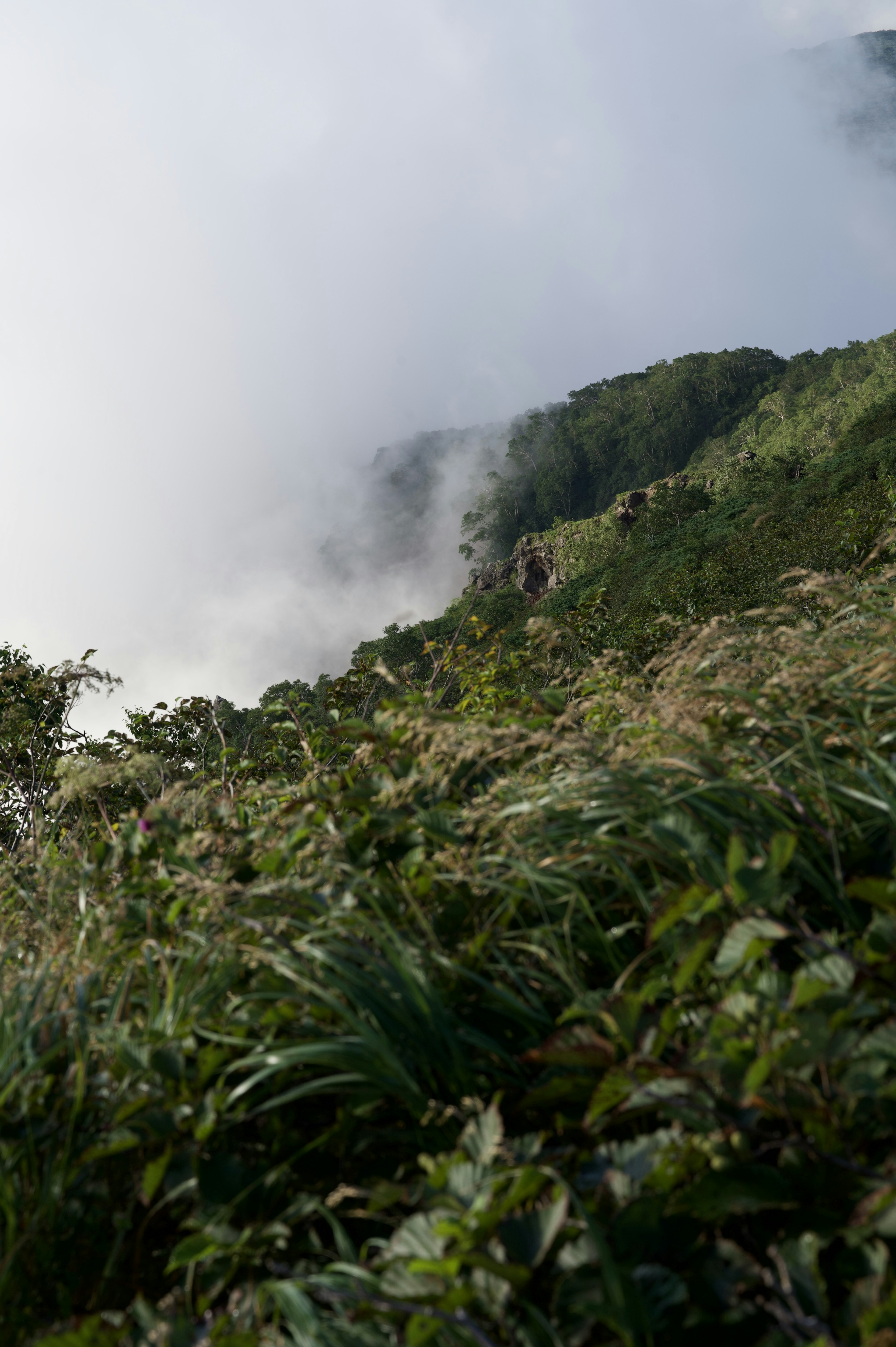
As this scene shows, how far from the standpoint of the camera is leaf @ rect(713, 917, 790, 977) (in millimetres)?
1064

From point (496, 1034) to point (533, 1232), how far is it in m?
0.46

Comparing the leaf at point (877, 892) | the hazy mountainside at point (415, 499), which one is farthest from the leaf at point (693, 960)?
the hazy mountainside at point (415, 499)

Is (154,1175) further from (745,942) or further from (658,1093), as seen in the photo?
(745,942)

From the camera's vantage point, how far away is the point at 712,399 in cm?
8475

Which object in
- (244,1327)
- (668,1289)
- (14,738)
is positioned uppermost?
(14,738)

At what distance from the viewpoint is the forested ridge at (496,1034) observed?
0.85 m

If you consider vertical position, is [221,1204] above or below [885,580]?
below

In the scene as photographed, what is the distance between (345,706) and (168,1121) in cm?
493

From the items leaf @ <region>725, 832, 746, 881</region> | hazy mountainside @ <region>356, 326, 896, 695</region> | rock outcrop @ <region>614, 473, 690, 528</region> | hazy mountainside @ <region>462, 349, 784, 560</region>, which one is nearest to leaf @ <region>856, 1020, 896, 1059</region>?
leaf @ <region>725, 832, 746, 881</region>

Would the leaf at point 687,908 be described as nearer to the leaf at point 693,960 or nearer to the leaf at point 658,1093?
the leaf at point 693,960

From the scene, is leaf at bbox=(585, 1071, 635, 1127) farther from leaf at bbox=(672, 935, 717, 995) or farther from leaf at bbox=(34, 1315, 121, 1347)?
leaf at bbox=(34, 1315, 121, 1347)

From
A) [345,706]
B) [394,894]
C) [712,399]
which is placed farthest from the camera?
[712,399]

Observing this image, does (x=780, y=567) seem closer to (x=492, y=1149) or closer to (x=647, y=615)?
(x=647, y=615)

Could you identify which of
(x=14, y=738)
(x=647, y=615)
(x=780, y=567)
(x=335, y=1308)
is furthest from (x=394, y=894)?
(x=780, y=567)
